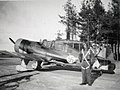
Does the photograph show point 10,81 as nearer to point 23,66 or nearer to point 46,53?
point 23,66

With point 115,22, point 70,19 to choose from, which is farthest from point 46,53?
point 70,19

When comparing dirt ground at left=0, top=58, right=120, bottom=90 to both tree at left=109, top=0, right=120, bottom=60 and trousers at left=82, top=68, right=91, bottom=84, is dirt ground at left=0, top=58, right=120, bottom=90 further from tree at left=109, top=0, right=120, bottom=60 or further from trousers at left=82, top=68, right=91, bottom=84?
tree at left=109, top=0, right=120, bottom=60

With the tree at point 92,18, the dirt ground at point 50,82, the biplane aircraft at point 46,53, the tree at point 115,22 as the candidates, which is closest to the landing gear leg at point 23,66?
the biplane aircraft at point 46,53

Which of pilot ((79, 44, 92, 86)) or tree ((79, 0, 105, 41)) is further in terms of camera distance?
tree ((79, 0, 105, 41))

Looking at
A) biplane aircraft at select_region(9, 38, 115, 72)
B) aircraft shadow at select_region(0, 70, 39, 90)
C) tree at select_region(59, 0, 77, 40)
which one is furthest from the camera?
tree at select_region(59, 0, 77, 40)

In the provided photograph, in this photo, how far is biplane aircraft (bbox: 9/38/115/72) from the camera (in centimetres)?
847

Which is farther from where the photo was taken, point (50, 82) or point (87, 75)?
point (50, 82)

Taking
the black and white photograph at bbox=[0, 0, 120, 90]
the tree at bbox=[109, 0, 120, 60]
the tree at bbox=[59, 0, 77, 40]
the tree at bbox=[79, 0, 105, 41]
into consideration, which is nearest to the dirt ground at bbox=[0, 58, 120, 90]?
the black and white photograph at bbox=[0, 0, 120, 90]

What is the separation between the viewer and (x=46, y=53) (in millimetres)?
9031

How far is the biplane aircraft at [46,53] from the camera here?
27.8 feet

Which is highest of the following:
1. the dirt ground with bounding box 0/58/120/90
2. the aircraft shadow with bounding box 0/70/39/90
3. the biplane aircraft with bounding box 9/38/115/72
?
the biplane aircraft with bounding box 9/38/115/72

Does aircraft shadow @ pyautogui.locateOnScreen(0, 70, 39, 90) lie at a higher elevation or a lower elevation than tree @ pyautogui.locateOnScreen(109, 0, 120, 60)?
lower

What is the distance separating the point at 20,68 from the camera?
8.88 m

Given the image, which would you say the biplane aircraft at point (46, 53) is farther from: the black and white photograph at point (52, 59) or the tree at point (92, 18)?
the tree at point (92, 18)
